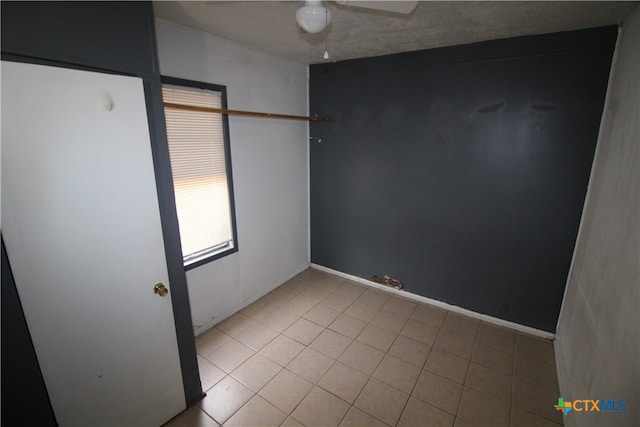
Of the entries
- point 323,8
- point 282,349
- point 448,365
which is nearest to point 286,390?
point 282,349

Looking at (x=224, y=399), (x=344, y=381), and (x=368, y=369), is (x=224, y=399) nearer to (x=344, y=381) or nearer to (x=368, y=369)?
(x=344, y=381)

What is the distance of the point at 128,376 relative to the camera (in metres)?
1.58

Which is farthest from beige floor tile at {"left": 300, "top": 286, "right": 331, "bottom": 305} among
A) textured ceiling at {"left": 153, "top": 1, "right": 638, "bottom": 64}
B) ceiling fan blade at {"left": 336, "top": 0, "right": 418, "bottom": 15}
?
ceiling fan blade at {"left": 336, "top": 0, "right": 418, "bottom": 15}

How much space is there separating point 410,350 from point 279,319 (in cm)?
125

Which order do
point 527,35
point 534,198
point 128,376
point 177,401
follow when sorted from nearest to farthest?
point 128,376 < point 177,401 < point 527,35 < point 534,198

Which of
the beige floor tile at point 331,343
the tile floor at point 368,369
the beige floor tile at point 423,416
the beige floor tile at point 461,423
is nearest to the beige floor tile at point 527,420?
the tile floor at point 368,369

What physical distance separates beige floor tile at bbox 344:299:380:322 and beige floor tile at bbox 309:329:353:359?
0.35m

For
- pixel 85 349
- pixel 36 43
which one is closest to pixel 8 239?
pixel 85 349

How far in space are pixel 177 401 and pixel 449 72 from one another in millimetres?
3319

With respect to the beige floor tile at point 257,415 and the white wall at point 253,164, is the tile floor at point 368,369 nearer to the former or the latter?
the beige floor tile at point 257,415

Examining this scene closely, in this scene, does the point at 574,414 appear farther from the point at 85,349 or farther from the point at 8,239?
the point at 8,239

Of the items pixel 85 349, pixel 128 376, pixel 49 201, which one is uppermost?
pixel 49 201

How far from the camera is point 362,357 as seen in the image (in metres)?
2.35

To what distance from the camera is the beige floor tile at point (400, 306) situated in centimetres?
295
